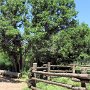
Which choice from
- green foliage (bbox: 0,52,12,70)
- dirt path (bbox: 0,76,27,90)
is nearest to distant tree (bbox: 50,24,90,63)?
dirt path (bbox: 0,76,27,90)

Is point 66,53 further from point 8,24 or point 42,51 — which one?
point 8,24

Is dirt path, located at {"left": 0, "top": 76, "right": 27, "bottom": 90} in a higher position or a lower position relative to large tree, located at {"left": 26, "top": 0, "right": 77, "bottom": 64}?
lower

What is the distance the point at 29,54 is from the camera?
2733 cm

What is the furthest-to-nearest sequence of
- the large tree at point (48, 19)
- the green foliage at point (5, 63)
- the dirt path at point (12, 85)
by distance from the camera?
the green foliage at point (5, 63) → the large tree at point (48, 19) → the dirt path at point (12, 85)

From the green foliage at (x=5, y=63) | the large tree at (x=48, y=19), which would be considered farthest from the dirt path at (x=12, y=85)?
the green foliage at (x=5, y=63)

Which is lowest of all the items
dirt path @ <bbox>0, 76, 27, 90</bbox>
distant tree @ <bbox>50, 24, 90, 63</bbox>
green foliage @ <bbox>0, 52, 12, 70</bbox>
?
dirt path @ <bbox>0, 76, 27, 90</bbox>

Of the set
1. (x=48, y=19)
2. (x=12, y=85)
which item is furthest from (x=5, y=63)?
(x=12, y=85)

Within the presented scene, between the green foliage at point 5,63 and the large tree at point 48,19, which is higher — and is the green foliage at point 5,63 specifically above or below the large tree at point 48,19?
below

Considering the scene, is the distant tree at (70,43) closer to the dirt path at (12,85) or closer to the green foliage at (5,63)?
the dirt path at (12,85)

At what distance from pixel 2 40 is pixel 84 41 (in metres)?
7.03

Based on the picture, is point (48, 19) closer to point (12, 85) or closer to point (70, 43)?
point (70, 43)

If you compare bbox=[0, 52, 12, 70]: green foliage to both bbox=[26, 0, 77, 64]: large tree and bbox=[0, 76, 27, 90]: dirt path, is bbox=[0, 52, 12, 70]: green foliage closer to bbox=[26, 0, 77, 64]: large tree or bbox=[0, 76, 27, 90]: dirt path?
bbox=[26, 0, 77, 64]: large tree

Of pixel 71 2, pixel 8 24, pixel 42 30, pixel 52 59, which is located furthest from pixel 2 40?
pixel 71 2

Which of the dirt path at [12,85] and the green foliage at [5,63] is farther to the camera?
the green foliage at [5,63]
